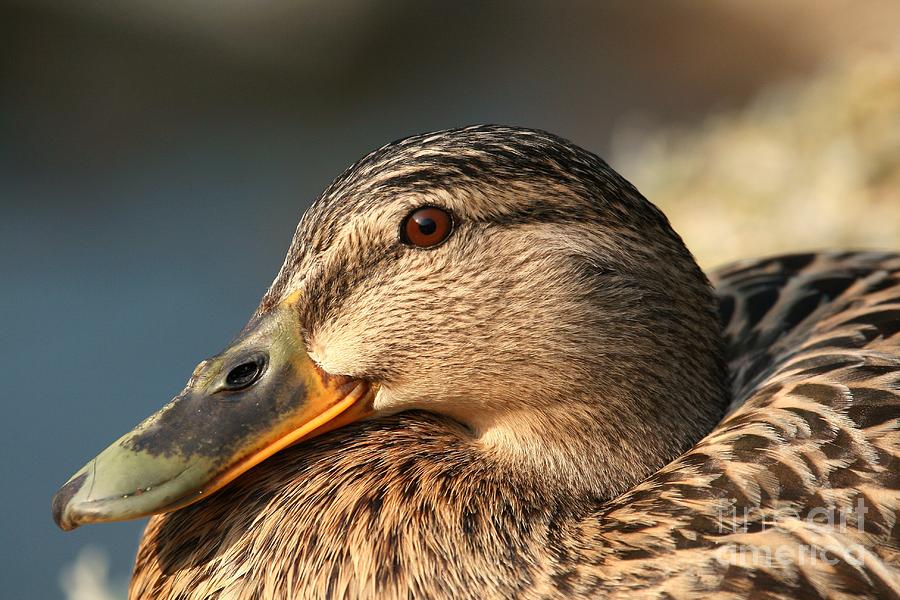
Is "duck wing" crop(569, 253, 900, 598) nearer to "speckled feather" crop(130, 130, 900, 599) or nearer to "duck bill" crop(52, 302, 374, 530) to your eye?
"speckled feather" crop(130, 130, 900, 599)

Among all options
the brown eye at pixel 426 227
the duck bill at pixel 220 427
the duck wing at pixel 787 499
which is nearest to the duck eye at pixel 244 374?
the duck bill at pixel 220 427

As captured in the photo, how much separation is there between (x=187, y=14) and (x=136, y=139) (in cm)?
113

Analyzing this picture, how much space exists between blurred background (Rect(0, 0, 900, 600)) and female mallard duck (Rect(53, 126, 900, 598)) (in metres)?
2.93

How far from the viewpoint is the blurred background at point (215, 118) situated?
242 inches

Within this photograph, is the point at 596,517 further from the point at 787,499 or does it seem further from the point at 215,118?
the point at 215,118

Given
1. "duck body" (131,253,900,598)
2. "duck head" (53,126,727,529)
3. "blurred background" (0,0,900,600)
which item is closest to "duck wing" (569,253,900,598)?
"duck body" (131,253,900,598)

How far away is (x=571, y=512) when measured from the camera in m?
2.15

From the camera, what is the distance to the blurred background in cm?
615

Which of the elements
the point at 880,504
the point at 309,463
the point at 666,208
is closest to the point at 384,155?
the point at 309,463

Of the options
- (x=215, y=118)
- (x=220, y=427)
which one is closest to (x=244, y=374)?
(x=220, y=427)

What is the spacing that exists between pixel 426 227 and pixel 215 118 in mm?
6768

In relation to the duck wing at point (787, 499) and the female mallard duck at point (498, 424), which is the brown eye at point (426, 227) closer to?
the female mallard duck at point (498, 424)

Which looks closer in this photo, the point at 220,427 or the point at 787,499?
the point at 787,499

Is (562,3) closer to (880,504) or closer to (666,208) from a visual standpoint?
(666,208)
